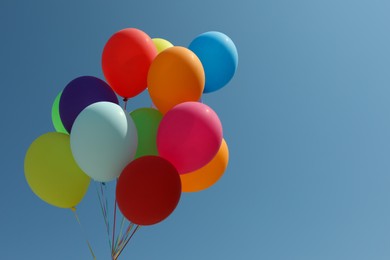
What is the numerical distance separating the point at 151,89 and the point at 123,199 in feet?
5.88

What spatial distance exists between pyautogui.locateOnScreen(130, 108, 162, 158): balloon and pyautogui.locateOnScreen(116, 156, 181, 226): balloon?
67 cm

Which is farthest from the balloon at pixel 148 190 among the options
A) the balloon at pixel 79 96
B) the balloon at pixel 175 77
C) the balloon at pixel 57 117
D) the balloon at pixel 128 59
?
the balloon at pixel 57 117

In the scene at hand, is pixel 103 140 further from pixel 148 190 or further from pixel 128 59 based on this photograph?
pixel 128 59

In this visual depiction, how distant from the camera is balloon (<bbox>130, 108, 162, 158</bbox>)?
18.0 ft

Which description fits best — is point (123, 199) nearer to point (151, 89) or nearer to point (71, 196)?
point (71, 196)

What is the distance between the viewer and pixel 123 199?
472 centimetres

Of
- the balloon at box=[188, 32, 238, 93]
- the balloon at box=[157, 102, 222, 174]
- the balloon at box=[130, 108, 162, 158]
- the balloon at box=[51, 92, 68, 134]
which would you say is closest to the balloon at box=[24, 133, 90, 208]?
the balloon at box=[51, 92, 68, 134]

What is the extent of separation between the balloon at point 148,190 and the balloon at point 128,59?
5.56ft

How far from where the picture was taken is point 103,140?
4738 mm

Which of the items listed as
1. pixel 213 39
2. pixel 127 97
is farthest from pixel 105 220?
pixel 213 39

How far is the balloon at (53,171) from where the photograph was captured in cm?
536

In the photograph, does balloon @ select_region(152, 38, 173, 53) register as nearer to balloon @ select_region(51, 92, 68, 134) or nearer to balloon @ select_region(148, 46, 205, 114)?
balloon @ select_region(148, 46, 205, 114)

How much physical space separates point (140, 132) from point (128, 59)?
1.27 meters

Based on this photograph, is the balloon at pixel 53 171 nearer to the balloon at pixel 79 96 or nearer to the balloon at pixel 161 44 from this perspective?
the balloon at pixel 79 96
